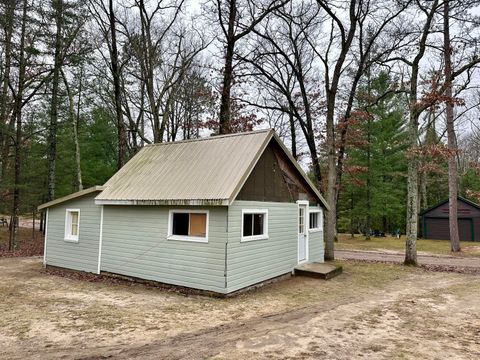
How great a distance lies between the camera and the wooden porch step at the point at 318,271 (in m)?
10.8

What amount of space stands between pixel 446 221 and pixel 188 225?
26901mm

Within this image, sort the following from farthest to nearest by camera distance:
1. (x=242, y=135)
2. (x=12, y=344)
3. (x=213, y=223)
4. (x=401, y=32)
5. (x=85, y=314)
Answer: (x=401, y=32), (x=242, y=135), (x=213, y=223), (x=85, y=314), (x=12, y=344)

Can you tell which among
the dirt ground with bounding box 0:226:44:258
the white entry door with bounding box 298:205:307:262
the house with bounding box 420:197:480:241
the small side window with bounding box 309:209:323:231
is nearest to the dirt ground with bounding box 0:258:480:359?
the white entry door with bounding box 298:205:307:262

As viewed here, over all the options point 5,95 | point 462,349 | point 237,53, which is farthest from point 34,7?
point 462,349

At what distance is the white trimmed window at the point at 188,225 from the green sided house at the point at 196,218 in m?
0.03

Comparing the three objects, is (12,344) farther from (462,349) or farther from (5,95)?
(5,95)

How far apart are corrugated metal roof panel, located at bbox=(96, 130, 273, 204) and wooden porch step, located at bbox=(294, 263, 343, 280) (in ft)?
14.2

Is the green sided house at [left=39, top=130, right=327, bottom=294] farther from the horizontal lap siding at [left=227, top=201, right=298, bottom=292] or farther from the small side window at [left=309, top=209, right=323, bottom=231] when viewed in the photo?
the small side window at [left=309, top=209, right=323, bottom=231]

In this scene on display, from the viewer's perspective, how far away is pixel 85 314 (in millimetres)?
6691

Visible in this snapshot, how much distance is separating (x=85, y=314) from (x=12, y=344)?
1600 mm

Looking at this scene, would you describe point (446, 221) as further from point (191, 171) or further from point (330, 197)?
point (191, 171)

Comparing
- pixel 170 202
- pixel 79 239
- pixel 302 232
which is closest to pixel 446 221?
pixel 302 232

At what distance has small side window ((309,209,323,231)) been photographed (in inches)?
501

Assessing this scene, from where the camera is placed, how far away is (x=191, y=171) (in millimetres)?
9742
